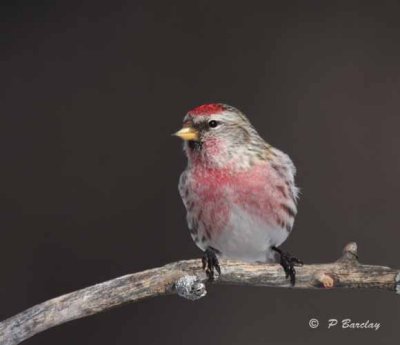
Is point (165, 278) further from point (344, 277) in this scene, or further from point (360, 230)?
point (360, 230)

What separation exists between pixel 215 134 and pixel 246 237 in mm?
218

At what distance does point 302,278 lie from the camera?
1288mm

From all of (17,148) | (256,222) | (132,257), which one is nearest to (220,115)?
(256,222)

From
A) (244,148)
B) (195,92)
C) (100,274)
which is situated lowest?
(100,274)

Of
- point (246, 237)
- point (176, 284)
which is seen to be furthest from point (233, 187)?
point (176, 284)

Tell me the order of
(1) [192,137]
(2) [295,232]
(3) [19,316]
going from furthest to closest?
(2) [295,232]
(1) [192,137]
(3) [19,316]

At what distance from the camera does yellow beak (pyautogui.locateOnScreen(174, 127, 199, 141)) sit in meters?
1.38

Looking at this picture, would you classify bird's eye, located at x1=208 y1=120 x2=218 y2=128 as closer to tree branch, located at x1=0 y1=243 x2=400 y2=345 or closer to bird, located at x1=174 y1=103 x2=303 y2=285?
bird, located at x1=174 y1=103 x2=303 y2=285

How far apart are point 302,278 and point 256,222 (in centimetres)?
18

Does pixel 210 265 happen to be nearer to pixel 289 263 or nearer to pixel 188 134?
pixel 289 263

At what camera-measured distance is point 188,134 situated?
139 cm

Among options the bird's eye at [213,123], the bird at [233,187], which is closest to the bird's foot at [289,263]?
the bird at [233,187]

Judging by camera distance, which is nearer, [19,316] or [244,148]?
[19,316]

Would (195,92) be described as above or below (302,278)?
above
